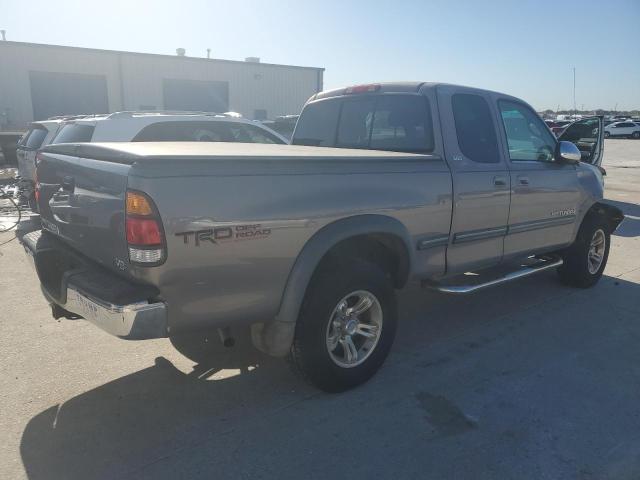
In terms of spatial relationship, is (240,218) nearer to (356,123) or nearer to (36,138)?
(356,123)

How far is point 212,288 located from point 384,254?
4.81ft

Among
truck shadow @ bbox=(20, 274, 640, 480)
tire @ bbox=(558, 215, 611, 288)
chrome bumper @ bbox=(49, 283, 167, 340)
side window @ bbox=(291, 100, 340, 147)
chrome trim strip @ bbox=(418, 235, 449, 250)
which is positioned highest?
side window @ bbox=(291, 100, 340, 147)

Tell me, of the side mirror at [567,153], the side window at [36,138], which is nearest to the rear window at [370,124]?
the side mirror at [567,153]

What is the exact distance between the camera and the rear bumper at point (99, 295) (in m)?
2.54

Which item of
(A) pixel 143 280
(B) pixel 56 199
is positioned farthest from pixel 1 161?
(A) pixel 143 280

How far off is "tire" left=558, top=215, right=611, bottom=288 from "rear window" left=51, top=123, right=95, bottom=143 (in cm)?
576

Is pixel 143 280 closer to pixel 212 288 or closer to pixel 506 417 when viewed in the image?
pixel 212 288

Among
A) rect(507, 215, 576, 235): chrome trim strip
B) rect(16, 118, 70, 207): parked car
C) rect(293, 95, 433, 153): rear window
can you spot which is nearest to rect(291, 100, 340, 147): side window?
rect(293, 95, 433, 153): rear window

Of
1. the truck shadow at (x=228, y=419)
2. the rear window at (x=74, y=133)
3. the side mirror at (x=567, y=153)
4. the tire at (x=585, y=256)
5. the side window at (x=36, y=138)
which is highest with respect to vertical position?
the side mirror at (x=567, y=153)

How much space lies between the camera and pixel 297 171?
2.92m

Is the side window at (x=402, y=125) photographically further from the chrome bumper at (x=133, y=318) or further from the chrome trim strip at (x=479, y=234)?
the chrome bumper at (x=133, y=318)

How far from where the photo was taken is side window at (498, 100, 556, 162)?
462cm

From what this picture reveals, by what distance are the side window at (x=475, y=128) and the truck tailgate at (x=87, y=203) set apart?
2.61m

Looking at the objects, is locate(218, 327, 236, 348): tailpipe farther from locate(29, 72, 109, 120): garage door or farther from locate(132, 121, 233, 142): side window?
locate(29, 72, 109, 120): garage door
